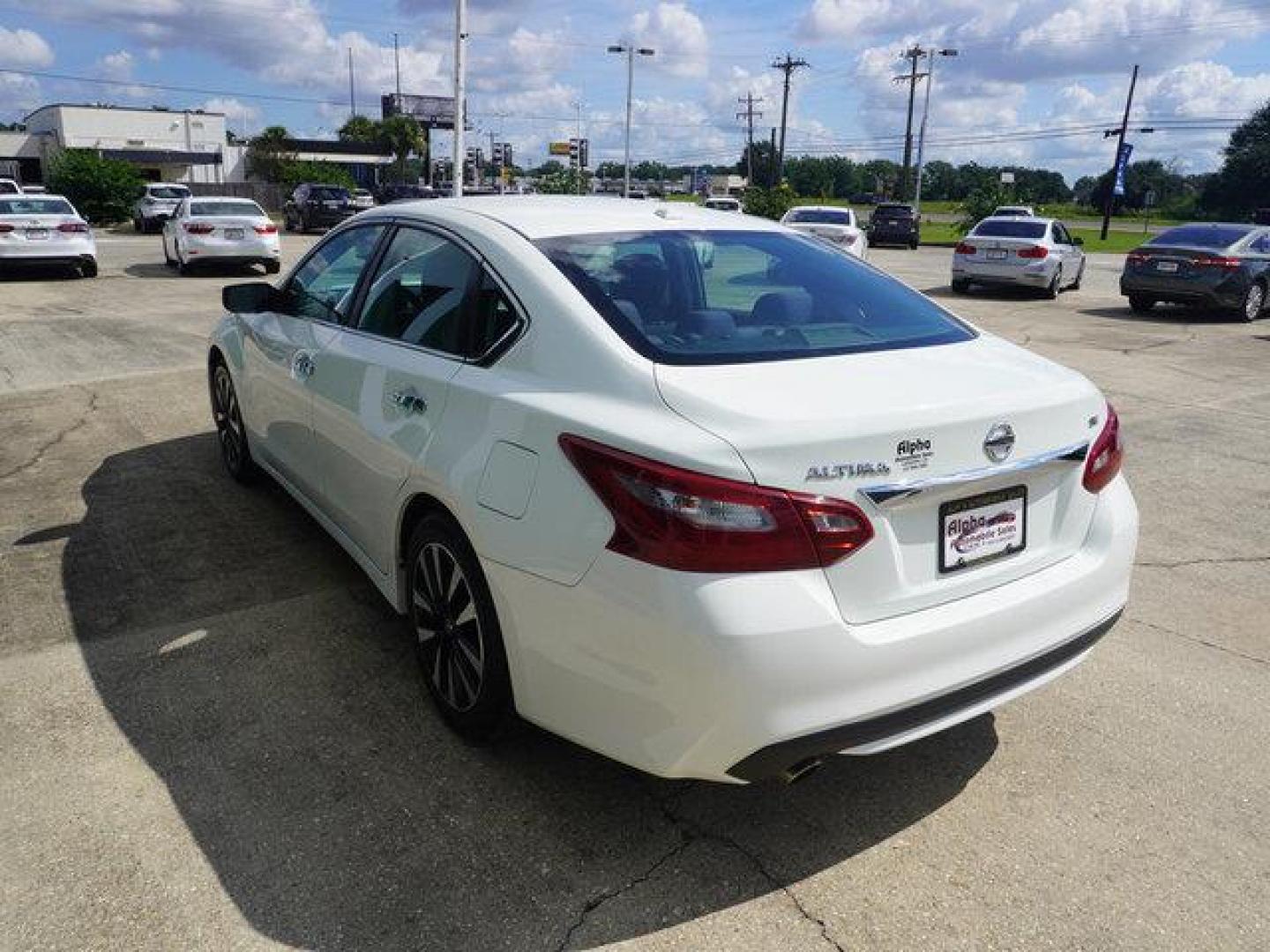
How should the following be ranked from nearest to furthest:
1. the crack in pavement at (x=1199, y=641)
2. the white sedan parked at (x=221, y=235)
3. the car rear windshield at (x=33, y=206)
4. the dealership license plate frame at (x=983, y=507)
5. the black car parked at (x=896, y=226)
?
the dealership license plate frame at (x=983, y=507) < the crack in pavement at (x=1199, y=641) < the car rear windshield at (x=33, y=206) < the white sedan parked at (x=221, y=235) < the black car parked at (x=896, y=226)

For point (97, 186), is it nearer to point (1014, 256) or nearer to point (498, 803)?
point (1014, 256)

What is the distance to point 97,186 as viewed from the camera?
40344 mm

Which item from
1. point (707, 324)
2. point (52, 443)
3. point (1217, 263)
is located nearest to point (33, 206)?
point (52, 443)

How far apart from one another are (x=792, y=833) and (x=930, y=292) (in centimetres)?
1830

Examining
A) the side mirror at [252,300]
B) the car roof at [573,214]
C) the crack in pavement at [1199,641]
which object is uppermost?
the car roof at [573,214]

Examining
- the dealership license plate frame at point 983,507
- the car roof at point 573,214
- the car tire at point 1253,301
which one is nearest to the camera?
the dealership license plate frame at point 983,507

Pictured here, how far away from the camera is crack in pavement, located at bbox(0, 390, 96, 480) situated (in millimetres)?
5992

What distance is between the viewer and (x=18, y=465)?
610 cm

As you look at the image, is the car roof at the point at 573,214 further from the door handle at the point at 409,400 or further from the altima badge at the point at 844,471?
the altima badge at the point at 844,471

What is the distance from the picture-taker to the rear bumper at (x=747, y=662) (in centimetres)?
218

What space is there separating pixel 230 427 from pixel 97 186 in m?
41.5

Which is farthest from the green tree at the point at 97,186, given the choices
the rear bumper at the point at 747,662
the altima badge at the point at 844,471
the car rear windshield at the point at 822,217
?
the altima badge at the point at 844,471

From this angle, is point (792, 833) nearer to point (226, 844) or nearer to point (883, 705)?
point (883, 705)

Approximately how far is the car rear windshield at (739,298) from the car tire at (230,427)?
3.02 meters
